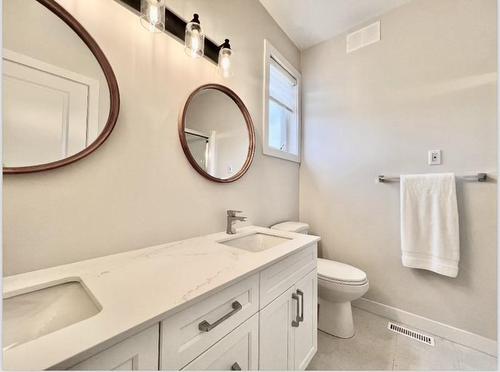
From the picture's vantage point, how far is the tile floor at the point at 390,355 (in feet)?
3.82

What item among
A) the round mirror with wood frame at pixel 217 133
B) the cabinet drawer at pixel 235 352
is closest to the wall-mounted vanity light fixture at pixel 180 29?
the round mirror with wood frame at pixel 217 133

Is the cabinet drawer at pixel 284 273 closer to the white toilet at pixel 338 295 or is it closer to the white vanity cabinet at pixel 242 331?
the white vanity cabinet at pixel 242 331

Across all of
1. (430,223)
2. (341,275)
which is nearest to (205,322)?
(341,275)

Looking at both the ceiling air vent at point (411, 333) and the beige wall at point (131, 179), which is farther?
the ceiling air vent at point (411, 333)

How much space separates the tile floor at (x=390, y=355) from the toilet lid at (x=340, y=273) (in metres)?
0.43

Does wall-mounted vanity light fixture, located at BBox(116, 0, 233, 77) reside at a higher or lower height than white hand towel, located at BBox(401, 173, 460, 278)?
higher

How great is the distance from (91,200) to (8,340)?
452mm

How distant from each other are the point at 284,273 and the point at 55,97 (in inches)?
43.6

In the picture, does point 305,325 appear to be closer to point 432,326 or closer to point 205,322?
point 205,322

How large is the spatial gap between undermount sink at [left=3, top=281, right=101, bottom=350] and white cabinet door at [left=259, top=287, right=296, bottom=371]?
57cm

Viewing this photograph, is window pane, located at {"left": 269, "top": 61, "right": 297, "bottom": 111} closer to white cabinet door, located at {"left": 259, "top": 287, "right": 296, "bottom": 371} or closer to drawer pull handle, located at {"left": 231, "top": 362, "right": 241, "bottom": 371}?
white cabinet door, located at {"left": 259, "top": 287, "right": 296, "bottom": 371}

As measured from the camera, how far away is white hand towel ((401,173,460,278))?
133 centimetres

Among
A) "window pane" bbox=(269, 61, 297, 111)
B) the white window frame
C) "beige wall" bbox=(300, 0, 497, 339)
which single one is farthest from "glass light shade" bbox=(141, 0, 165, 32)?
"beige wall" bbox=(300, 0, 497, 339)

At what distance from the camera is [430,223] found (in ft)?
4.65
